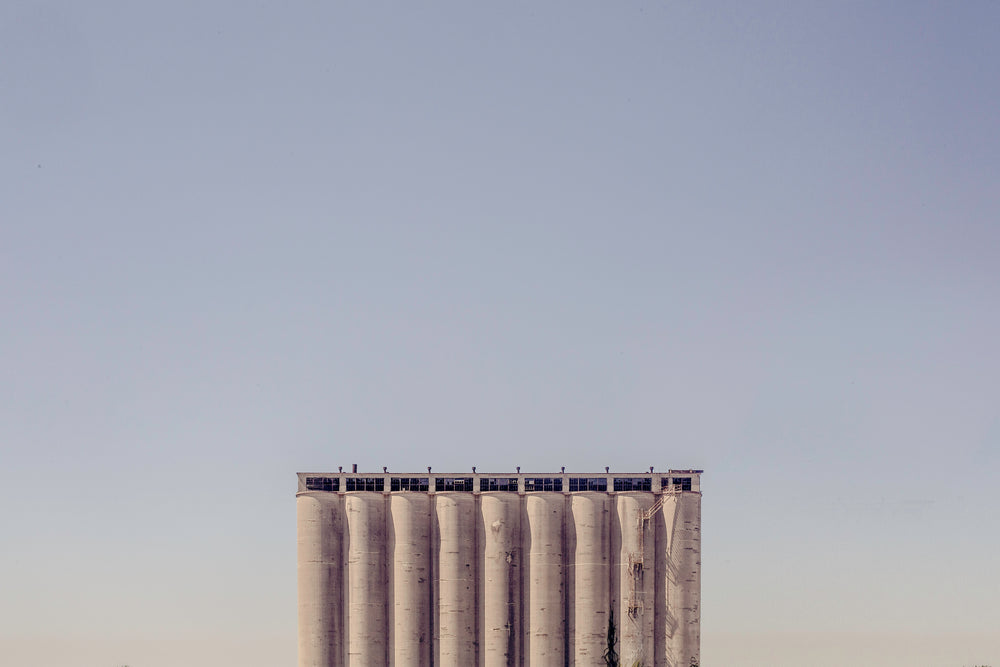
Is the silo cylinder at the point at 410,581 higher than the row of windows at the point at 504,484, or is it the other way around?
the row of windows at the point at 504,484

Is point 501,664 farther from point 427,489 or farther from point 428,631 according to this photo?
point 427,489

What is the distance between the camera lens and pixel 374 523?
4343 inches

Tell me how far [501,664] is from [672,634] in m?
17.6

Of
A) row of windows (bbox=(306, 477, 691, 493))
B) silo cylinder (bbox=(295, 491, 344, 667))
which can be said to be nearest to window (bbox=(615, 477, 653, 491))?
row of windows (bbox=(306, 477, 691, 493))

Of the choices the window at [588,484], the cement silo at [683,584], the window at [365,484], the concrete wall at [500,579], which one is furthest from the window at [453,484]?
the cement silo at [683,584]

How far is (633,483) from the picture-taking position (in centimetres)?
11250

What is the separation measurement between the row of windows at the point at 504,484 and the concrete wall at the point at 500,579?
1.67 meters

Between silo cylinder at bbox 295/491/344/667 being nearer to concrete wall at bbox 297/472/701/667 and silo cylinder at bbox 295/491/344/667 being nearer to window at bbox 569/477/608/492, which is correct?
concrete wall at bbox 297/472/701/667

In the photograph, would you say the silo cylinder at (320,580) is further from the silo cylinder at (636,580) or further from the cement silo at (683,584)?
the cement silo at (683,584)

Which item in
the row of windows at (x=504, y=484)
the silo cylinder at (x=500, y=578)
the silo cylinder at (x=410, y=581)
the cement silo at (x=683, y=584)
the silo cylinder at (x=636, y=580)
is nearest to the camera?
the silo cylinder at (x=636, y=580)

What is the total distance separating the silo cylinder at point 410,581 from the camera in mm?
108125

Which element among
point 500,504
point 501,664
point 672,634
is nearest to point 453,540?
point 500,504

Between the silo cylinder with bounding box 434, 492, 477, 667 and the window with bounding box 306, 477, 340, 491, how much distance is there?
11461 millimetres

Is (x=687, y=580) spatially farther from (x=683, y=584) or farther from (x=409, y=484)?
(x=409, y=484)
